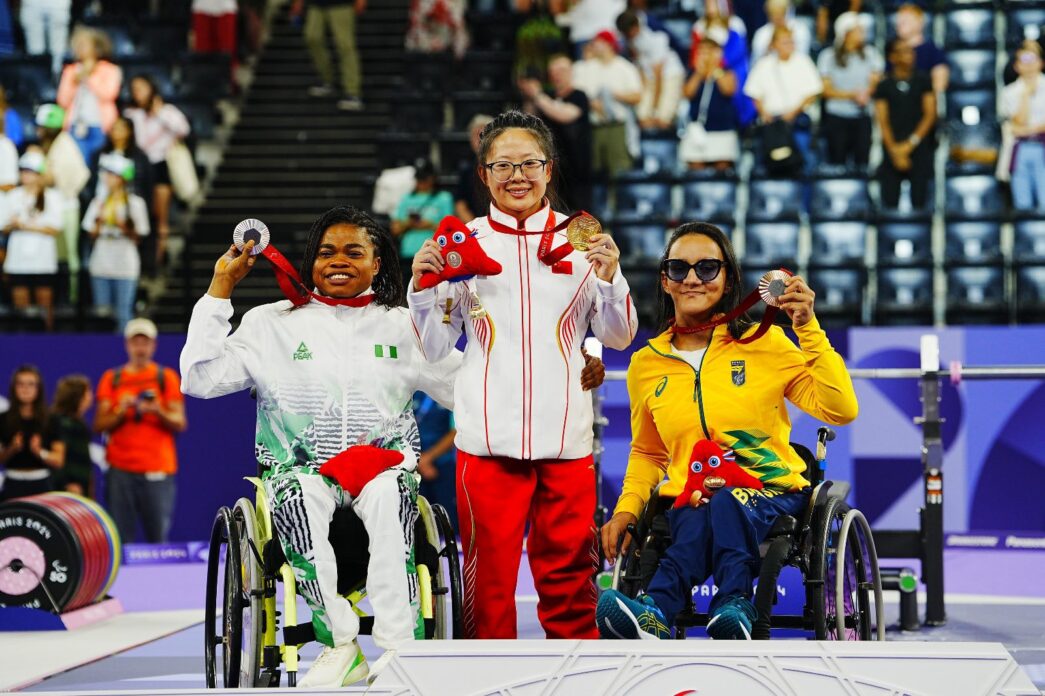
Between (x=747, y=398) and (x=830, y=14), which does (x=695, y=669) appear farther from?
(x=830, y=14)

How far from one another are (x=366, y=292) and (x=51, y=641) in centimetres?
260

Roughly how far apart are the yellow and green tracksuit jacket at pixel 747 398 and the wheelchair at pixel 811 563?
9cm

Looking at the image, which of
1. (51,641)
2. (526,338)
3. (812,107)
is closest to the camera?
(526,338)

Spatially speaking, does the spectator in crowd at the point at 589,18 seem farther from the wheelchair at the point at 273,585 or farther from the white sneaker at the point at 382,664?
the white sneaker at the point at 382,664

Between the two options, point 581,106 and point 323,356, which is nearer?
point 323,356

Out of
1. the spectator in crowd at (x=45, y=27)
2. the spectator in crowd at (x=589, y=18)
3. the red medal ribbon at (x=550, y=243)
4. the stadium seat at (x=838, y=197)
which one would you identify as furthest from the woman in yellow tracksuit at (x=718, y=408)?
the spectator in crowd at (x=45, y=27)

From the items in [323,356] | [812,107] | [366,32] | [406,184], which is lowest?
[323,356]

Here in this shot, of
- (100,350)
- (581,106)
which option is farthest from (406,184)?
(100,350)

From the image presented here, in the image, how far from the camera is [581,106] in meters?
9.86

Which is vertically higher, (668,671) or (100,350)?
(100,350)

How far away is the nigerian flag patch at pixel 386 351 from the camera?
14.4 ft

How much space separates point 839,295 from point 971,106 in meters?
1.96

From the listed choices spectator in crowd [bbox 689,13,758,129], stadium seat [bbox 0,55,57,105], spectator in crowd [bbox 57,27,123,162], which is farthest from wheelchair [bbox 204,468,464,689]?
stadium seat [bbox 0,55,57,105]

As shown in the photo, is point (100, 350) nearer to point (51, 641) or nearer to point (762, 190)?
point (51, 641)
